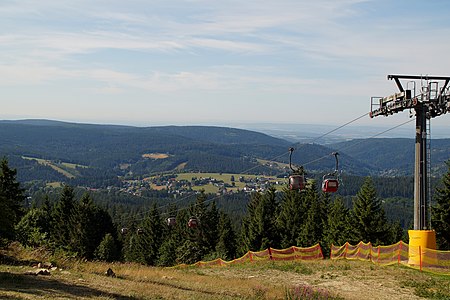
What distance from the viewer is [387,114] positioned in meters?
27.5

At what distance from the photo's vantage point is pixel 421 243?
24.5 m

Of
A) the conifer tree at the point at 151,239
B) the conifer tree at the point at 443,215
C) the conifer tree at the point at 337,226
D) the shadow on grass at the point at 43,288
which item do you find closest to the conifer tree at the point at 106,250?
the conifer tree at the point at 151,239

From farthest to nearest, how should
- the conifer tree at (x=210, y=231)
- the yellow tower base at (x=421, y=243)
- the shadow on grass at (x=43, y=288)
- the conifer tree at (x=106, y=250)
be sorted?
the conifer tree at (x=210, y=231) < the conifer tree at (x=106, y=250) < the yellow tower base at (x=421, y=243) < the shadow on grass at (x=43, y=288)

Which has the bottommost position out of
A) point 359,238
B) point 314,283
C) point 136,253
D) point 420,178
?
point 136,253

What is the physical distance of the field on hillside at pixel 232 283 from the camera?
15.5 m

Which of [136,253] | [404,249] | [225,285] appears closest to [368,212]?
[404,249]

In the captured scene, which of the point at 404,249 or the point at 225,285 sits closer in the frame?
the point at 225,285

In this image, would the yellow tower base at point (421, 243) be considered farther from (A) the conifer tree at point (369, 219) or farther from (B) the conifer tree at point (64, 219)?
(B) the conifer tree at point (64, 219)

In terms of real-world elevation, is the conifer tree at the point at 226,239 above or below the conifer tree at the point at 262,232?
below

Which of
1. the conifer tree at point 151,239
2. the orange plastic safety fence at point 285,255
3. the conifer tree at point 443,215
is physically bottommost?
the conifer tree at point 151,239

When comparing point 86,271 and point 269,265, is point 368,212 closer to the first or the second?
point 269,265

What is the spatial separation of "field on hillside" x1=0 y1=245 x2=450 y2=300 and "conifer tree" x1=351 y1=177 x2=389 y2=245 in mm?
20168

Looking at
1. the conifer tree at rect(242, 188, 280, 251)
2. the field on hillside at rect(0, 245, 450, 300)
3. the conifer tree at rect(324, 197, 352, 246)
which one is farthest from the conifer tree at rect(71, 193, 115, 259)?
the field on hillside at rect(0, 245, 450, 300)

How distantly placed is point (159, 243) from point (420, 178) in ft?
195
